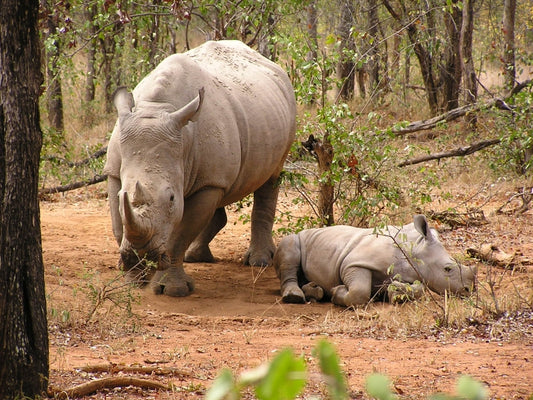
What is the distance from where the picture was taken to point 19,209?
341 centimetres

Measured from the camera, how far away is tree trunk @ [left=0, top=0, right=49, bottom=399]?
133 inches

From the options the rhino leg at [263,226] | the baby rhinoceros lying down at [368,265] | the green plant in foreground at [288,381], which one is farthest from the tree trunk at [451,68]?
the green plant in foreground at [288,381]

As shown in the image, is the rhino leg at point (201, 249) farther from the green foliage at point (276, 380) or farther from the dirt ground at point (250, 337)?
the green foliage at point (276, 380)

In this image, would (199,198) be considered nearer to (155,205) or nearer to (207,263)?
(155,205)

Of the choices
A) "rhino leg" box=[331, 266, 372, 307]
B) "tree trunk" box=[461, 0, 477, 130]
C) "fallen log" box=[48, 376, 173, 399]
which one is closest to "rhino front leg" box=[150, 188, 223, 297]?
"rhino leg" box=[331, 266, 372, 307]

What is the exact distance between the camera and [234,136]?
22.8ft

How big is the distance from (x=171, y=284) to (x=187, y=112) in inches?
57.5

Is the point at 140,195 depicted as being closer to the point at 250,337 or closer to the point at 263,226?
the point at 250,337

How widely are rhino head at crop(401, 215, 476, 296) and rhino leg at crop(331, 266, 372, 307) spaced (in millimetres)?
374

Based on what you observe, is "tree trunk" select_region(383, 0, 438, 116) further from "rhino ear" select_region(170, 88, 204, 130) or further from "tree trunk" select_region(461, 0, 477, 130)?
"rhino ear" select_region(170, 88, 204, 130)

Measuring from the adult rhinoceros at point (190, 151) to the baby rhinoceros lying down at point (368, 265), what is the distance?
926 mm

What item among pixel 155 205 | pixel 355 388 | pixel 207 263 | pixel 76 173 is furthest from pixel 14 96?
pixel 76 173

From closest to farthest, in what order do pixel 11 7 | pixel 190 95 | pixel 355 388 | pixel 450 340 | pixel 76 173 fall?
pixel 11 7 < pixel 355 388 < pixel 450 340 < pixel 190 95 < pixel 76 173

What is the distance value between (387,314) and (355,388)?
1884mm
